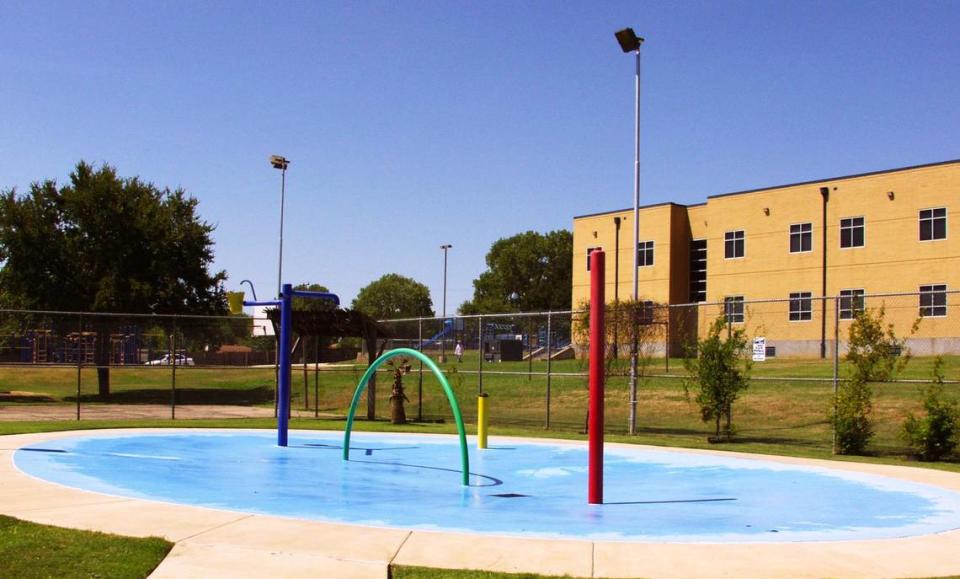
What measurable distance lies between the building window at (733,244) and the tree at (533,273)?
6339 centimetres

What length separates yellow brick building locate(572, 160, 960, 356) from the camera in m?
44.9

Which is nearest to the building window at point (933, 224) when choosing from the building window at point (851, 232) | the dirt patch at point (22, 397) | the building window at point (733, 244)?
the building window at point (851, 232)

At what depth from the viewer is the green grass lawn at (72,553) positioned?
6.88 meters

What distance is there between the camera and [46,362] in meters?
28.3

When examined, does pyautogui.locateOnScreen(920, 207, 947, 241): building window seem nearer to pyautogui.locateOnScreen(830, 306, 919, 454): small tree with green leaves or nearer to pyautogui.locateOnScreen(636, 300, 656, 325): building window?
pyautogui.locateOnScreen(636, 300, 656, 325): building window

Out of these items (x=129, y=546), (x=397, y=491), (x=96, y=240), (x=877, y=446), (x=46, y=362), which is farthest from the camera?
(x=96, y=240)

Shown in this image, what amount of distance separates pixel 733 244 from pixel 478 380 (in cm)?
2650

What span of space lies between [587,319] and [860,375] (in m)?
8.83

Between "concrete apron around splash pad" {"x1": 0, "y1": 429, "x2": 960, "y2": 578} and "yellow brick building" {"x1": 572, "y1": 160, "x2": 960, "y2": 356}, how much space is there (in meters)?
31.6

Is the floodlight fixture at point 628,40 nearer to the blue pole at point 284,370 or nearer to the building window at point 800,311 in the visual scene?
the blue pole at point 284,370

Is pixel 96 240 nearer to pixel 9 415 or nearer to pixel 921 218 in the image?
pixel 9 415

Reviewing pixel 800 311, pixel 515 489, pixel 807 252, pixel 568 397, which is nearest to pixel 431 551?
pixel 515 489

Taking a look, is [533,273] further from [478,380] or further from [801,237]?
[478,380]

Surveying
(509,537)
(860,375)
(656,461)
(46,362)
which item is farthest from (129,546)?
(46,362)
